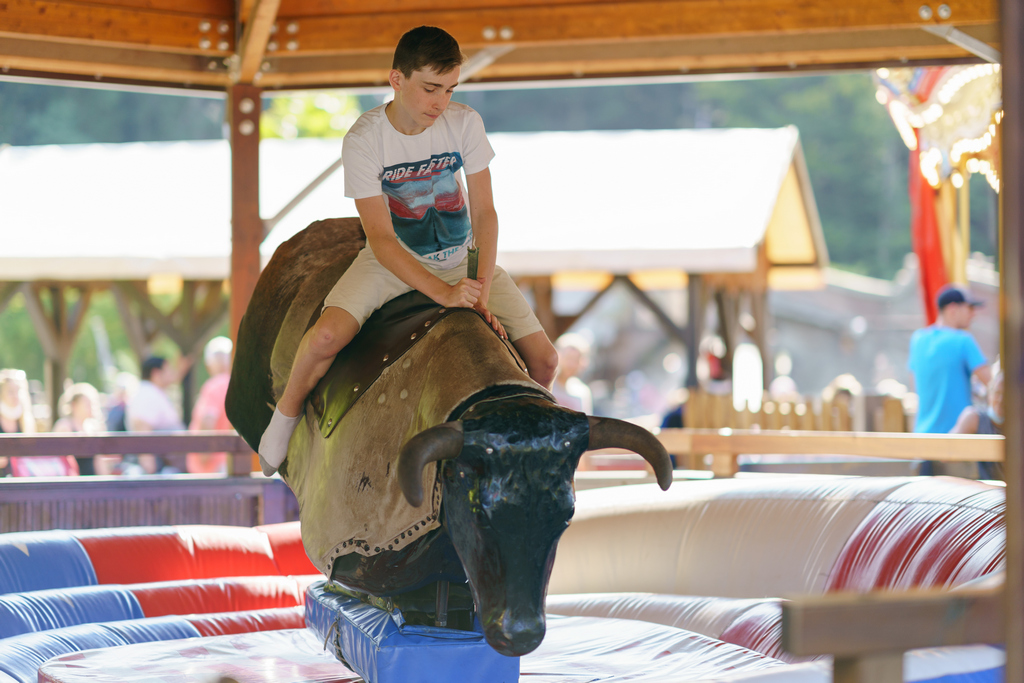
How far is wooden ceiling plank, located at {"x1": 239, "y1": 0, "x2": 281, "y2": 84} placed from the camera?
5225 mm

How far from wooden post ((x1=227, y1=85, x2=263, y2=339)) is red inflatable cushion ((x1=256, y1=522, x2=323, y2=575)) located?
1.51 metres

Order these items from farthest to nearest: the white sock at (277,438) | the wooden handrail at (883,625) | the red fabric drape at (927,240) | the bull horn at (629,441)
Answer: the red fabric drape at (927,240), the white sock at (277,438), the bull horn at (629,441), the wooden handrail at (883,625)

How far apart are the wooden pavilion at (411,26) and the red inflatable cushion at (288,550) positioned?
5.21 feet

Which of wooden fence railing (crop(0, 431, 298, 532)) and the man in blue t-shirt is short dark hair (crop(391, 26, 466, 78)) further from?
the man in blue t-shirt

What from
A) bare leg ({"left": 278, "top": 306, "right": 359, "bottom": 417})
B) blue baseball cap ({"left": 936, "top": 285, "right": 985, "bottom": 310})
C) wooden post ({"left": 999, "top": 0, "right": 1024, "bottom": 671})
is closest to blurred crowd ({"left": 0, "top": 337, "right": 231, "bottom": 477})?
bare leg ({"left": 278, "top": 306, "right": 359, "bottom": 417})

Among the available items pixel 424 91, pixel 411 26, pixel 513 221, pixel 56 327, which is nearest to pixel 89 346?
pixel 56 327

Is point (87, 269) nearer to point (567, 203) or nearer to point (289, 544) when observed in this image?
point (567, 203)

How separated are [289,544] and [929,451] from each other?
318cm

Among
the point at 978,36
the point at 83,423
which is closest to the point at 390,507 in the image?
the point at 978,36

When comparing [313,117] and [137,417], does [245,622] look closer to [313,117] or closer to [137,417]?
[137,417]

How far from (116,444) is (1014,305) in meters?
5.12

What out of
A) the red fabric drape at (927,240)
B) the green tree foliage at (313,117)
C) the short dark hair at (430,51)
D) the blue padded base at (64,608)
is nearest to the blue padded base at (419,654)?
the short dark hair at (430,51)

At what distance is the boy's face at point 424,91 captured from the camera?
293 centimetres

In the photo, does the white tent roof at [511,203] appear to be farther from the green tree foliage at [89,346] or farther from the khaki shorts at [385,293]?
the green tree foliage at [89,346]
